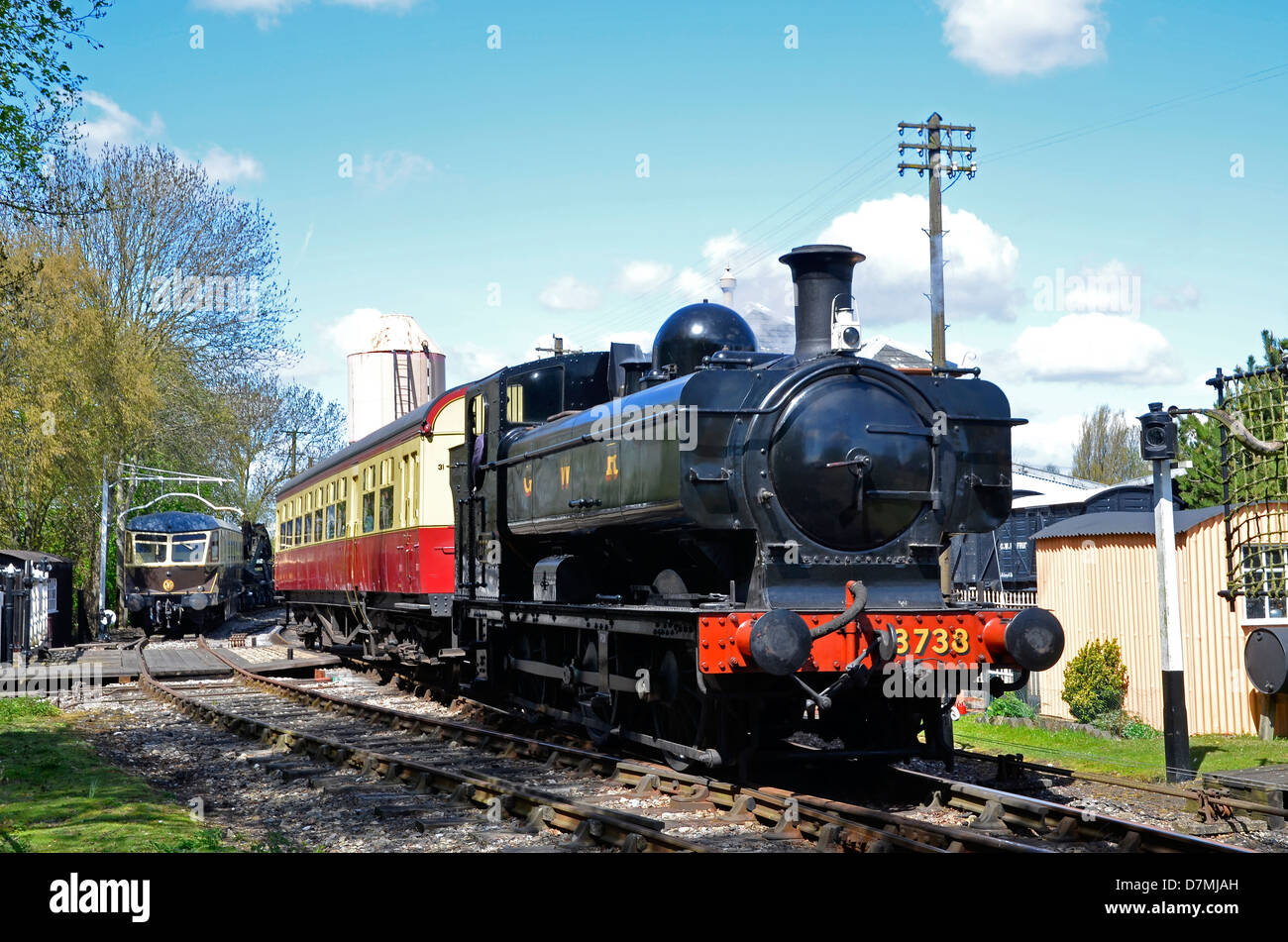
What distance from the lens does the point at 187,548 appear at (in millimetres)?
30766

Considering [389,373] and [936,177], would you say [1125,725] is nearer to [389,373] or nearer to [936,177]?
[936,177]

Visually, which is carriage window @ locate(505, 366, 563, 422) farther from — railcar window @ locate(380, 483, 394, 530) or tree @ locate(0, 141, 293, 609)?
tree @ locate(0, 141, 293, 609)

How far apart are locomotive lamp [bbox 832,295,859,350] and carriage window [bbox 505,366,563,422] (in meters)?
4.02

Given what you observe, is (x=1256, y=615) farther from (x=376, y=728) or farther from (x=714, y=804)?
(x=376, y=728)

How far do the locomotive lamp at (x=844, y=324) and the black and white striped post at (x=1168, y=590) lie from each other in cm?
305

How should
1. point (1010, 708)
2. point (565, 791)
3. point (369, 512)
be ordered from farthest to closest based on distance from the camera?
point (369, 512) → point (1010, 708) → point (565, 791)

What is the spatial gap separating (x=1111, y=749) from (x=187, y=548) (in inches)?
967

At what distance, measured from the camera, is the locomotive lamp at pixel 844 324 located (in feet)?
27.3

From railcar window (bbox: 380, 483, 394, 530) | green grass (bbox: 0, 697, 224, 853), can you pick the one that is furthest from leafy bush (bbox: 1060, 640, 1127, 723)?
green grass (bbox: 0, 697, 224, 853)

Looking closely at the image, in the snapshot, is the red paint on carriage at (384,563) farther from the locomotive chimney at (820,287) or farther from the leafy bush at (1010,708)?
the locomotive chimney at (820,287)

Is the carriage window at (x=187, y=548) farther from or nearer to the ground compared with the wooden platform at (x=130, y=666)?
farther from the ground

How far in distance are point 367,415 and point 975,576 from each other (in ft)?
87.7

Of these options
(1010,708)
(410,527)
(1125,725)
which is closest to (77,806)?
(410,527)

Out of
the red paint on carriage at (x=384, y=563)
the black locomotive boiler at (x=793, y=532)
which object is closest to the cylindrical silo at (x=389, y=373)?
the red paint on carriage at (x=384, y=563)
